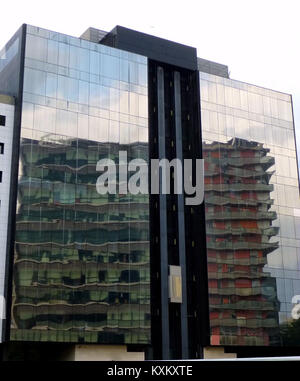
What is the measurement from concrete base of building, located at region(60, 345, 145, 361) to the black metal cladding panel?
34.3 metres

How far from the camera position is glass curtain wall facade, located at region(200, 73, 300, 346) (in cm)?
6272

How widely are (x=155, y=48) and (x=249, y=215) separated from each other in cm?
2370

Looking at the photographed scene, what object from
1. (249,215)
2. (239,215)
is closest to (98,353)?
(239,215)

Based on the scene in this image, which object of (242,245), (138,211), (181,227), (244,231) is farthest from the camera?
(244,231)

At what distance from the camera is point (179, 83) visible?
69.6 metres

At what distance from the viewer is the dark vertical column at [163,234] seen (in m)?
59.8

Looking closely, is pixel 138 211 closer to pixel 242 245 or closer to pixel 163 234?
pixel 163 234

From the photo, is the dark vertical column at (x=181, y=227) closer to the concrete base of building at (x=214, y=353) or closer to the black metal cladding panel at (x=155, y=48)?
the black metal cladding panel at (x=155, y=48)

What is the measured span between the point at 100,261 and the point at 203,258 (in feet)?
43.0

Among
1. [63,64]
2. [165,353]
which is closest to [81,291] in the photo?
[165,353]

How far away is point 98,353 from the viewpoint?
55656mm

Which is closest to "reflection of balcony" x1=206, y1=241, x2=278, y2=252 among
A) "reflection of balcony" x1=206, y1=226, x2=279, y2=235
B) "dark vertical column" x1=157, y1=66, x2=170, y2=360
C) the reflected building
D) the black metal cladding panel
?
the reflected building

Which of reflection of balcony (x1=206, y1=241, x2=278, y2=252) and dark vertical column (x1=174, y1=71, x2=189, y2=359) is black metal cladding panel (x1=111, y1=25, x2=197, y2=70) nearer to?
dark vertical column (x1=174, y1=71, x2=189, y2=359)

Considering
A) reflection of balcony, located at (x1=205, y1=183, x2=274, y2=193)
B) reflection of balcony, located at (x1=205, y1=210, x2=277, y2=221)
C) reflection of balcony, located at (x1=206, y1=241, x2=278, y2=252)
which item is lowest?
reflection of balcony, located at (x1=206, y1=241, x2=278, y2=252)
